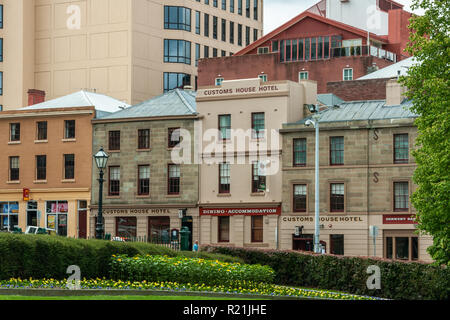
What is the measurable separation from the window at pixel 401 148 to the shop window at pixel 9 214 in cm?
3178

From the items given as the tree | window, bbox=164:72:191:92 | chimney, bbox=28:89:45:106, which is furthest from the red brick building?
the tree

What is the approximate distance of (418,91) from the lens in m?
43.0

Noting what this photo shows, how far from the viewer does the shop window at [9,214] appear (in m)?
78.4

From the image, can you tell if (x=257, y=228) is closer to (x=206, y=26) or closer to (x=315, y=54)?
(x=315, y=54)

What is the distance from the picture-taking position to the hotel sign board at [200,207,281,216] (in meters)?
68.3

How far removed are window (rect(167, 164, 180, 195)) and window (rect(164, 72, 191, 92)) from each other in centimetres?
3495

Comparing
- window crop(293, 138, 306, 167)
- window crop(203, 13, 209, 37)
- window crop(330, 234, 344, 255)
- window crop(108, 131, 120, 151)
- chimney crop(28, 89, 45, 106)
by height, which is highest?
window crop(203, 13, 209, 37)

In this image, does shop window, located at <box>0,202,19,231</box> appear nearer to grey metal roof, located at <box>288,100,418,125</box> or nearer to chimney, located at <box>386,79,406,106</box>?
grey metal roof, located at <box>288,100,418,125</box>

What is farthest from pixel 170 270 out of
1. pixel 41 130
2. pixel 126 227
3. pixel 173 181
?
pixel 41 130

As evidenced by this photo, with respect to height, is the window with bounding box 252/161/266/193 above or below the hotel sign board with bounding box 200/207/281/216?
above

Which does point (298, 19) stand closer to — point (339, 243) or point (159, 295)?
point (339, 243)

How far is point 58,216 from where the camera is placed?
76812 millimetres

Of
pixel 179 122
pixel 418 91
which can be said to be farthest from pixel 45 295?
pixel 179 122

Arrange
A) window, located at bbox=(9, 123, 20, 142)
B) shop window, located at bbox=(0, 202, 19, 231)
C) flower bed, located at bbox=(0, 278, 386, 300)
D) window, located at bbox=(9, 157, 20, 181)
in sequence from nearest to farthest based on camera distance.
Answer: flower bed, located at bbox=(0, 278, 386, 300) < shop window, located at bbox=(0, 202, 19, 231) < window, located at bbox=(9, 157, 20, 181) < window, located at bbox=(9, 123, 20, 142)
